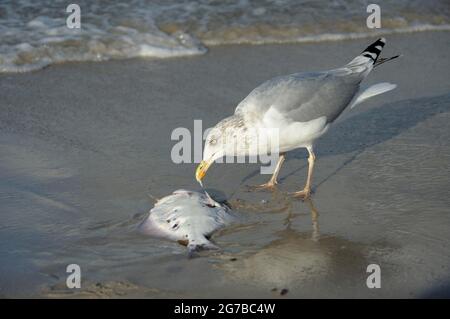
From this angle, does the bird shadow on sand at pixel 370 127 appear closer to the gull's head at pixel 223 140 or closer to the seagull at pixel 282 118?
the seagull at pixel 282 118

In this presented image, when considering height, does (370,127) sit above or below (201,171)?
above

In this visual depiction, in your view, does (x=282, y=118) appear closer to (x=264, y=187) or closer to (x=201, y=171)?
(x=264, y=187)

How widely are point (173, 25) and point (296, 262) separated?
19.1 ft

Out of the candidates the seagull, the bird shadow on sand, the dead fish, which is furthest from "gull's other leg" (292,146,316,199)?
the dead fish

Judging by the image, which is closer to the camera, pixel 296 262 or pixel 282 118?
pixel 296 262

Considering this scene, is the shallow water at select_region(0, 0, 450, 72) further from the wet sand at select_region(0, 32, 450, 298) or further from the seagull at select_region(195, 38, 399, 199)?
the seagull at select_region(195, 38, 399, 199)

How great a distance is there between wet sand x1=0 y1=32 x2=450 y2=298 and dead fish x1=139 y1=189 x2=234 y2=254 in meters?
0.08

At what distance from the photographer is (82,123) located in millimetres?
6672

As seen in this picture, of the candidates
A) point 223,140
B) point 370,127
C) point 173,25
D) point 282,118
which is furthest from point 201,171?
point 173,25

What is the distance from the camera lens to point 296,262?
4367mm

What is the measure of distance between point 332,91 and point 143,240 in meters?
2.08

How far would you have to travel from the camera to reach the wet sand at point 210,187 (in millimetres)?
4164

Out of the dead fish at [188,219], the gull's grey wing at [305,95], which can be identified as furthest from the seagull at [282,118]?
the dead fish at [188,219]
